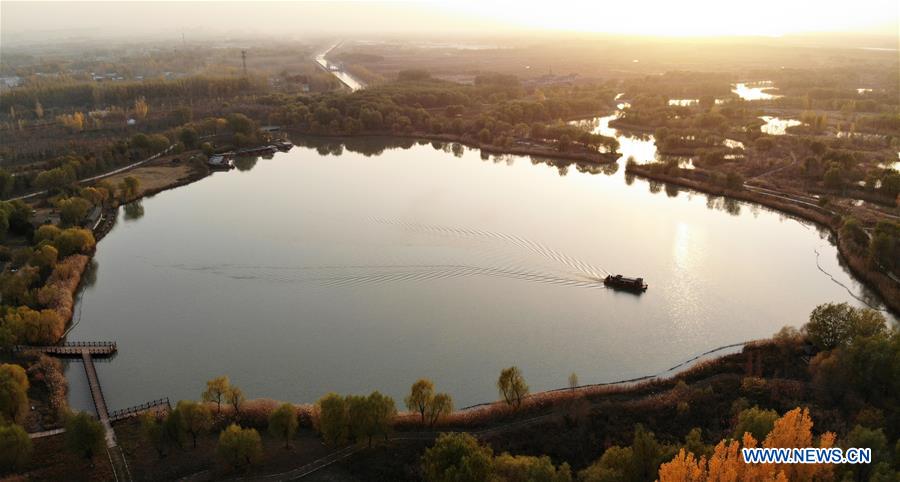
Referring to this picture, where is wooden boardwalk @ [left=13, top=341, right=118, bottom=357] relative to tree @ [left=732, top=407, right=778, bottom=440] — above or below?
below

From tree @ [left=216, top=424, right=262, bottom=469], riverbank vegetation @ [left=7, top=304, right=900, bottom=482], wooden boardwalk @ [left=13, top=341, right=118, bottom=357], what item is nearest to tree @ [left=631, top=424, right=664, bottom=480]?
riverbank vegetation @ [left=7, top=304, right=900, bottom=482]

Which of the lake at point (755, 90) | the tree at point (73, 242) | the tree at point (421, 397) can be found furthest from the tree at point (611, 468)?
the lake at point (755, 90)

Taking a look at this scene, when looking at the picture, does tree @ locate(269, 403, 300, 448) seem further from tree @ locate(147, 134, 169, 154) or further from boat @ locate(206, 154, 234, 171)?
tree @ locate(147, 134, 169, 154)

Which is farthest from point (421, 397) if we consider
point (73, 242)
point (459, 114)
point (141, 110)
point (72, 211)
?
point (141, 110)

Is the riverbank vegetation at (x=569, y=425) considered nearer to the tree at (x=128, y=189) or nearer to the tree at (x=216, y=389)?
the tree at (x=216, y=389)

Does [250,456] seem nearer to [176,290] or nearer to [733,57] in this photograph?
[176,290]

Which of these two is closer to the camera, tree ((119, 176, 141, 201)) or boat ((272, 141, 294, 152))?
tree ((119, 176, 141, 201))

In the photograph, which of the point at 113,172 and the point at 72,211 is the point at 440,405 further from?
the point at 113,172
